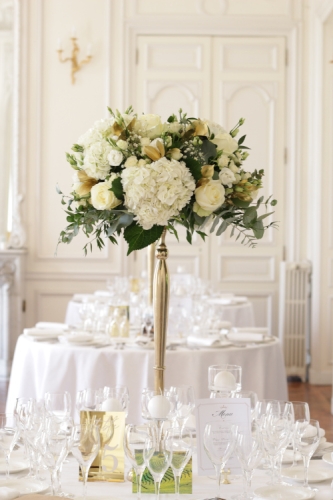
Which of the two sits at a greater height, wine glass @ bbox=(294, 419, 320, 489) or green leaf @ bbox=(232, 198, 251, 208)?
green leaf @ bbox=(232, 198, 251, 208)

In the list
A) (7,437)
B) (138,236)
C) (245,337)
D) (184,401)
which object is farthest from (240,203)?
(245,337)

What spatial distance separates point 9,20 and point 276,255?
3.83m

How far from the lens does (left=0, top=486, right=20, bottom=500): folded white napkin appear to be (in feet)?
5.33

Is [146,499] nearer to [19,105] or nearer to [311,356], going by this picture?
[311,356]

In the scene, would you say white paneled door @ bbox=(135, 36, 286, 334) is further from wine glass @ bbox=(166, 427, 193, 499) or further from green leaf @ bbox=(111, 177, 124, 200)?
wine glass @ bbox=(166, 427, 193, 499)

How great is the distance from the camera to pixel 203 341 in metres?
3.79

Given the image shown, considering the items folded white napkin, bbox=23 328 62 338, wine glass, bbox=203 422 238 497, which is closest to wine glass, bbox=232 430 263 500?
wine glass, bbox=203 422 238 497

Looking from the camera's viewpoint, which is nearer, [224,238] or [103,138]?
[103,138]

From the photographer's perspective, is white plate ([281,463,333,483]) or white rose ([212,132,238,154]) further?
white rose ([212,132,238,154])

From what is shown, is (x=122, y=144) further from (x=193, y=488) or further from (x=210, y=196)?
(x=193, y=488)

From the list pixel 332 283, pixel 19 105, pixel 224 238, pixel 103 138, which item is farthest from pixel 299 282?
pixel 103 138

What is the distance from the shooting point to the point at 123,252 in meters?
7.35

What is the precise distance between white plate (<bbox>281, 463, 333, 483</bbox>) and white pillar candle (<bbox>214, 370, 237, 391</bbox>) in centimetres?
40

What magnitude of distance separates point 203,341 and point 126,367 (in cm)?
43
